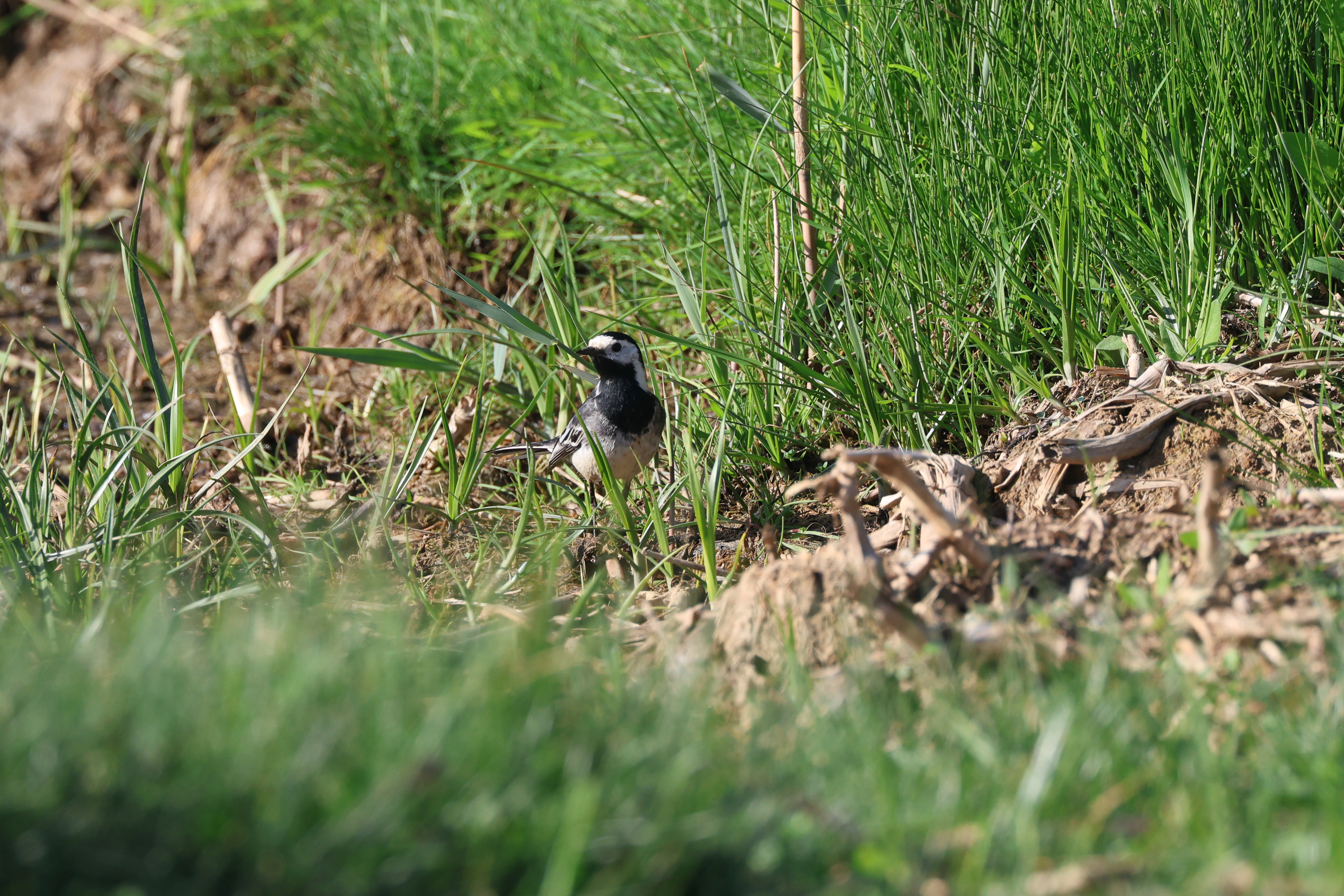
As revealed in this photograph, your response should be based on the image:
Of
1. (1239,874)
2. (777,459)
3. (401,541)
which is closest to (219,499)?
(401,541)

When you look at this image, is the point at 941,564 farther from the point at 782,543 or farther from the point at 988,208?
the point at 988,208

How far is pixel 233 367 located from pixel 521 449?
139 centimetres

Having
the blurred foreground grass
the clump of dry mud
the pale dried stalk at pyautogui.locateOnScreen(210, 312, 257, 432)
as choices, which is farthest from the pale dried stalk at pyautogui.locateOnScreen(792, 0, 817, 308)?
the pale dried stalk at pyautogui.locateOnScreen(210, 312, 257, 432)

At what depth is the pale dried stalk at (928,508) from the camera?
7.04ft

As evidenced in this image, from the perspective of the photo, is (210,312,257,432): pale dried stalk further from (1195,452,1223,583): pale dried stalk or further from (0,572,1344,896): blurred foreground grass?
(1195,452,1223,583): pale dried stalk

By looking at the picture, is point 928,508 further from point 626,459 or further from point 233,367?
point 233,367

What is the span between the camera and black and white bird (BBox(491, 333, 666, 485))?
3924mm

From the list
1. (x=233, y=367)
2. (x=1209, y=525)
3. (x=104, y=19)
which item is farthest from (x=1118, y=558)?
(x=104, y=19)

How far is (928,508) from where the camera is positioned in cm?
221

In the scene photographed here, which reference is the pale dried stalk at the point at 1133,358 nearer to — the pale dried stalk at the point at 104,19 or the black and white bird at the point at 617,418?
the black and white bird at the point at 617,418

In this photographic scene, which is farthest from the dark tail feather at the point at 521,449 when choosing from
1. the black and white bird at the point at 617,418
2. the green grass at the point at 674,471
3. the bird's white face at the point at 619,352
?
the bird's white face at the point at 619,352

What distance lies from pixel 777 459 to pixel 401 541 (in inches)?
51.2

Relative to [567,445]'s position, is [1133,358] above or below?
above

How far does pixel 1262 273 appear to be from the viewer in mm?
3143
